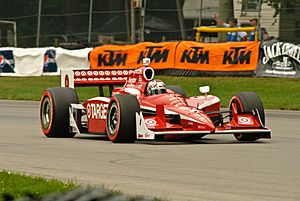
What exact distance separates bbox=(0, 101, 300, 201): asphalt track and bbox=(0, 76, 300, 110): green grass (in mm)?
9415

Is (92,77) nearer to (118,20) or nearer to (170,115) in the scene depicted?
(170,115)

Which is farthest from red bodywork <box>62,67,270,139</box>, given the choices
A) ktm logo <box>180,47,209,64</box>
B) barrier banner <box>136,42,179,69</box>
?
barrier banner <box>136,42,179,69</box>

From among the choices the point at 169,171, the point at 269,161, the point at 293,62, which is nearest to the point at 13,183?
the point at 169,171

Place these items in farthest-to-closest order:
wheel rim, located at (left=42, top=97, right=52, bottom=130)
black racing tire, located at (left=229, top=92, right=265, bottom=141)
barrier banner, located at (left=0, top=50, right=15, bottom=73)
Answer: barrier banner, located at (left=0, top=50, right=15, bottom=73), wheel rim, located at (left=42, top=97, right=52, bottom=130), black racing tire, located at (left=229, top=92, right=265, bottom=141)

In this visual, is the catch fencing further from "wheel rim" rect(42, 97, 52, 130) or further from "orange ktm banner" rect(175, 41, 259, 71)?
"wheel rim" rect(42, 97, 52, 130)

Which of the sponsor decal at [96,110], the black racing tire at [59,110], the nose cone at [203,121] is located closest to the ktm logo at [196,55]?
the black racing tire at [59,110]

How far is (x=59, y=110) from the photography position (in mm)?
13695

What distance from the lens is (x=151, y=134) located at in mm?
11859

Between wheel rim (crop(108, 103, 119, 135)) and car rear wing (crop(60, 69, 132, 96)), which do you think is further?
car rear wing (crop(60, 69, 132, 96))

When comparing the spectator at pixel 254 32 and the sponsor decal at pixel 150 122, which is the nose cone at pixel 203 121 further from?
the spectator at pixel 254 32

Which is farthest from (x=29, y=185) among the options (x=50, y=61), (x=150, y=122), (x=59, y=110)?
(x=50, y=61)

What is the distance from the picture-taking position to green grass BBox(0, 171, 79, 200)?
22.9ft

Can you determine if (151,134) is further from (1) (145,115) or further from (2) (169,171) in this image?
(2) (169,171)

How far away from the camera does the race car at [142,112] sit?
39.4 feet
